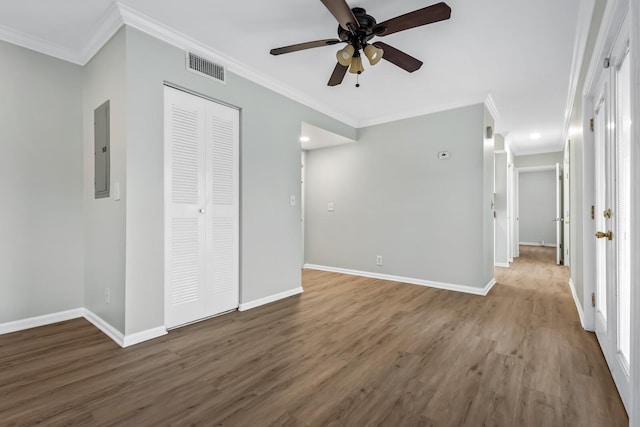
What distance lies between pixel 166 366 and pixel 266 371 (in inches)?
27.6

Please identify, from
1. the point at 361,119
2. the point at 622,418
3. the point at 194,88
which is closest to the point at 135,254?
the point at 194,88

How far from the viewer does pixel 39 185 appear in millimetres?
2861

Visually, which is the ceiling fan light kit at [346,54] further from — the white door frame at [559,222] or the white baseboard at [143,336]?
the white door frame at [559,222]

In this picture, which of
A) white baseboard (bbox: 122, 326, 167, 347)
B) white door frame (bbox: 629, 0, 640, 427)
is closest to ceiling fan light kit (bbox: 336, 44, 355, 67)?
white door frame (bbox: 629, 0, 640, 427)

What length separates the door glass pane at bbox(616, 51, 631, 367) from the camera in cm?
170

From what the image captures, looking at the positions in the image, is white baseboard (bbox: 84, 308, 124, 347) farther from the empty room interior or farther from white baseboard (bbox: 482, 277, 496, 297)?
white baseboard (bbox: 482, 277, 496, 297)

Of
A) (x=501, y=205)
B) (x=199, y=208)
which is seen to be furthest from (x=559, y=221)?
(x=199, y=208)

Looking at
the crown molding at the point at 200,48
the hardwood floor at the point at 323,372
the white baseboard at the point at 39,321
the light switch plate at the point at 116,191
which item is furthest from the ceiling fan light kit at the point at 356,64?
the white baseboard at the point at 39,321

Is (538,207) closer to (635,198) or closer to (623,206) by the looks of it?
(623,206)

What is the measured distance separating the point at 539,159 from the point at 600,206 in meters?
6.21

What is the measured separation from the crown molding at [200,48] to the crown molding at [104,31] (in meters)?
0.08

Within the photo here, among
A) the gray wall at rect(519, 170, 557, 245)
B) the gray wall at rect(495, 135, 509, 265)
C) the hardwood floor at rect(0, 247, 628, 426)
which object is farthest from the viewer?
the gray wall at rect(519, 170, 557, 245)

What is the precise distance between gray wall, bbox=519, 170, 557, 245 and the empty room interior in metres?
6.14

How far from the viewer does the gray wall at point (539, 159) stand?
23.8 ft
